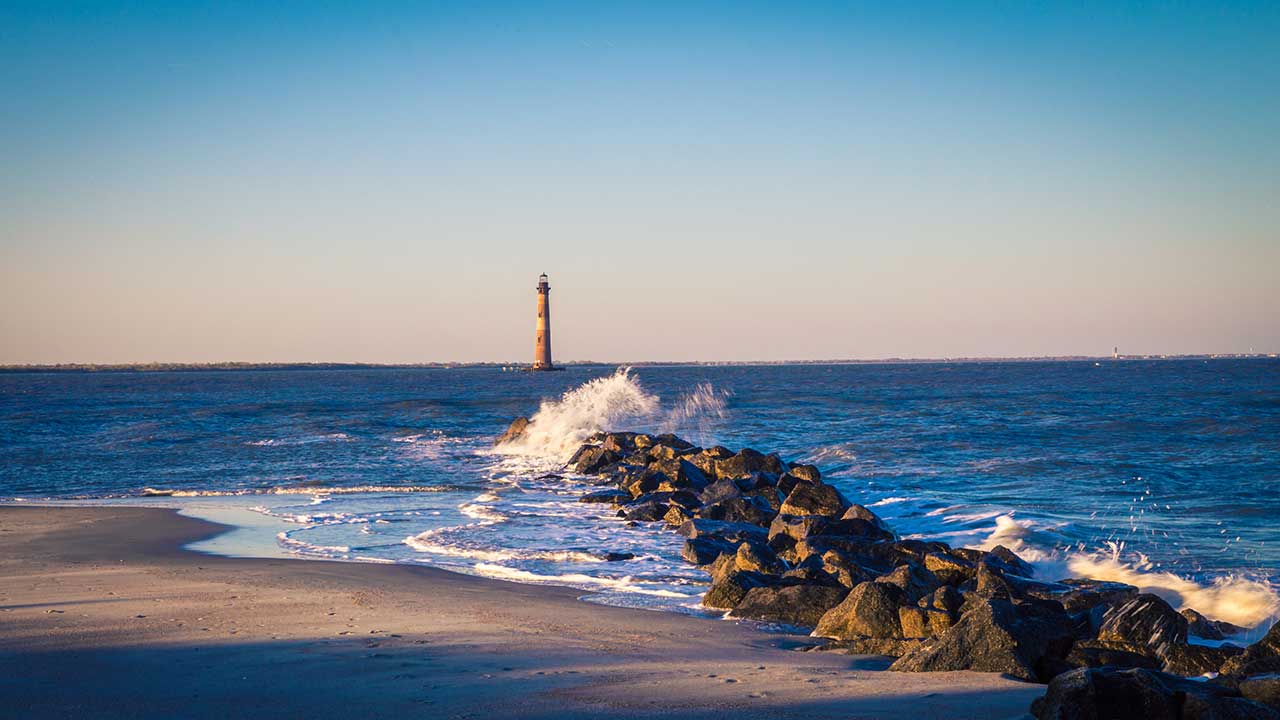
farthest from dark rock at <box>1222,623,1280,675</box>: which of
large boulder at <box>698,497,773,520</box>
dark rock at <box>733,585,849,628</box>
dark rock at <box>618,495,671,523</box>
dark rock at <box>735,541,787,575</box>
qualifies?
dark rock at <box>618,495,671,523</box>

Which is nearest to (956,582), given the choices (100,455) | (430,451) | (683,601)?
(683,601)

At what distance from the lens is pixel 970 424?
99.2 feet

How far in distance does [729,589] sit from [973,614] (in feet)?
8.49

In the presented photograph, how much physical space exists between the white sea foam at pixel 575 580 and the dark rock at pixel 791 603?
926 mm

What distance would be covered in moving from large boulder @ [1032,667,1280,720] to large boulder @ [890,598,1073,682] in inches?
42.9

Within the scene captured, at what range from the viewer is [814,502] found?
1329cm

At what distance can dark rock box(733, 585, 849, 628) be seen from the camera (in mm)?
7617

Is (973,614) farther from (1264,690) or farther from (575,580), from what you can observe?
(575,580)

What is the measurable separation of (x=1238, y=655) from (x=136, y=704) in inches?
249

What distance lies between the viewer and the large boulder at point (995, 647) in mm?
5609

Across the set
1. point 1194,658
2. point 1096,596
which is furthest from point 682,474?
point 1194,658

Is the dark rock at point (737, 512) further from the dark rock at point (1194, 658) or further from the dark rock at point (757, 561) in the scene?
the dark rock at point (1194, 658)

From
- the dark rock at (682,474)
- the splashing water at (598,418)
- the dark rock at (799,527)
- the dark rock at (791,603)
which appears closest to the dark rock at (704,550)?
the dark rock at (799,527)

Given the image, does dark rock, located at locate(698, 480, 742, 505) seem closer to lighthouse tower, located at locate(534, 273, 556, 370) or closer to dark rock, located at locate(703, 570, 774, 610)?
dark rock, located at locate(703, 570, 774, 610)
